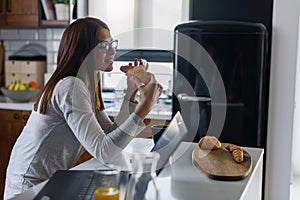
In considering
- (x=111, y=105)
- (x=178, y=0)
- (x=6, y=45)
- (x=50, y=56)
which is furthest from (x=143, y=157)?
(x=6, y=45)

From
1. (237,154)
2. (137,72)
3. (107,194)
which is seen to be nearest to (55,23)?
(137,72)

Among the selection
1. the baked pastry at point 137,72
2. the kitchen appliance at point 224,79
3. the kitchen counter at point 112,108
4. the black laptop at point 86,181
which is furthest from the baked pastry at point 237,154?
the kitchen counter at point 112,108

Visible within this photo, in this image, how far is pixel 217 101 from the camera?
2.40 m

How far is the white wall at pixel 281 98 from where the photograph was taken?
7.68ft

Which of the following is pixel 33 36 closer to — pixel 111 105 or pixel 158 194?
pixel 111 105

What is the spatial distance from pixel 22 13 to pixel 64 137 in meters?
2.22

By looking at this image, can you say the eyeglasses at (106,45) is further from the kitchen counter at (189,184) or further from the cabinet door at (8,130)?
the cabinet door at (8,130)

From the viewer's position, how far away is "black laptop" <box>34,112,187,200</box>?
3.74ft

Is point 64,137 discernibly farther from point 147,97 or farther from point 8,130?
point 8,130

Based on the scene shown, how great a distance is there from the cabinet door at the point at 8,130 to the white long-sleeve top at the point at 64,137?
5.45 ft

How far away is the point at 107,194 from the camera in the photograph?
1043mm

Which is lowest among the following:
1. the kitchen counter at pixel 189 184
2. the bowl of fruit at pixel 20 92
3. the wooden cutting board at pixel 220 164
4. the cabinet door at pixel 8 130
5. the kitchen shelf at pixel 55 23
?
the cabinet door at pixel 8 130

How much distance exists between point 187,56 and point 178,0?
0.81 m

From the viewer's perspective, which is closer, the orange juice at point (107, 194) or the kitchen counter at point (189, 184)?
the orange juice at point (107, 194)
